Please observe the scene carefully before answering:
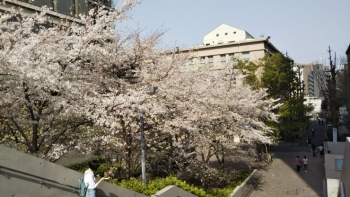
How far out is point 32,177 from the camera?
6492 millimetres

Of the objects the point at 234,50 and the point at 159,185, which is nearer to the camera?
the point at 159,185

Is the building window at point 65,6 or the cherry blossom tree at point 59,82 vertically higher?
the building window at point 65,6

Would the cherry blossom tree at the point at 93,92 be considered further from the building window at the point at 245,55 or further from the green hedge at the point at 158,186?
the building window at the point at 245,55

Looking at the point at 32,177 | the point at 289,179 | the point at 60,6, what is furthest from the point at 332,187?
the point at 60,6

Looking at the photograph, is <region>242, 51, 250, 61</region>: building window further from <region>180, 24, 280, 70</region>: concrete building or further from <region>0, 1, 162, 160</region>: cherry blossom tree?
<region>0, 1, 162, 160</region>: cherry blossom tree

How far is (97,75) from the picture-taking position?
13.1 metres

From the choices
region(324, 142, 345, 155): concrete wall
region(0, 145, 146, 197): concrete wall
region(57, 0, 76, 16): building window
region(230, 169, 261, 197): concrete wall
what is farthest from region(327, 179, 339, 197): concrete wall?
region(57, 0, 76, 16): building window

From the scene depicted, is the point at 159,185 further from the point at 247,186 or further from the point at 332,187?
the point at 247,186

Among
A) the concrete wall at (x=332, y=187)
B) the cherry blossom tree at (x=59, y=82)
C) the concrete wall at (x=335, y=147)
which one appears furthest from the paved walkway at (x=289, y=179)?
the cherry blossom tree at (x=59, y=82)

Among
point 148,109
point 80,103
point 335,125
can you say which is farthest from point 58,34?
point 335,125

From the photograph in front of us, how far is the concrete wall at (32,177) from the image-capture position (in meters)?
6.04

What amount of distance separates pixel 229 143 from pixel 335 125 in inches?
937

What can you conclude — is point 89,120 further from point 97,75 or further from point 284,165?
point 284,165

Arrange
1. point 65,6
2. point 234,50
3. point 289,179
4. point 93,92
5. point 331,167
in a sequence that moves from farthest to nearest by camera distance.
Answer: point 234,50 < point 289,179 < point 331,167 < point 65,6 < point 93,92
